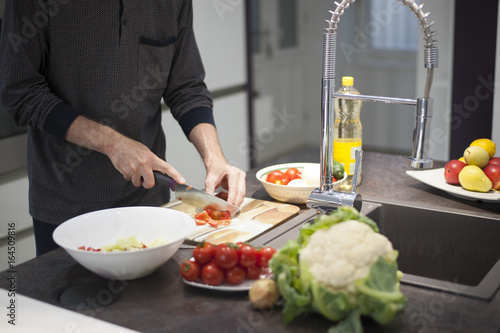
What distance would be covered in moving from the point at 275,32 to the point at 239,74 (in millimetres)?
1771

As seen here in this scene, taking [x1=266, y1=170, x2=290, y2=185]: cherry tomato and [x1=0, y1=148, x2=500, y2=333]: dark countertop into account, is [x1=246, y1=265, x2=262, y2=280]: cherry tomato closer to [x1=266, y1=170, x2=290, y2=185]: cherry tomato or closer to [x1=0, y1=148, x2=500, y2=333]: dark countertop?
[x1=0, y1=148, x2=500, y2=333]: dark countertop

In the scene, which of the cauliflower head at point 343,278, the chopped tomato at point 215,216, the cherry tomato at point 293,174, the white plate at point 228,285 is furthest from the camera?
the cherry tomato at point 293,174

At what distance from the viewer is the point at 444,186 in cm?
169

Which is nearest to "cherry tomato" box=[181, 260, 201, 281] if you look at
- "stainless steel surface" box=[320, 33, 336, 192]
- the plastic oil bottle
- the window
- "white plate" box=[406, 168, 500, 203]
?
"stainless steel surface" box=[320, 33, 336, 192]

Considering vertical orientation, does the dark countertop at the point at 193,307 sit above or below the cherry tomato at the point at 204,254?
below

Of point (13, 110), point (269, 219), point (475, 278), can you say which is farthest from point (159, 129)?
point (475, 278)

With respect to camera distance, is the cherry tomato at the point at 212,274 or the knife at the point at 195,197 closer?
the cherry tomato at the point at 212,274

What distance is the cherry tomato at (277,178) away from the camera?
5.52 feet

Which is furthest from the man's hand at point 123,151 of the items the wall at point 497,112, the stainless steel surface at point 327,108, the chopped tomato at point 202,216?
the wall at point 497,112

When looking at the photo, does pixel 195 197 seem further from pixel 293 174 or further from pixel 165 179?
pixel 293 174

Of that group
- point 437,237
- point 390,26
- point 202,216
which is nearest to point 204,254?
point 202,216

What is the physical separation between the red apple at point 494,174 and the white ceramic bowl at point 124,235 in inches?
33.5

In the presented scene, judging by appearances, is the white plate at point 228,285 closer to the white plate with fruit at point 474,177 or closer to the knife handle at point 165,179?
the knife handle at point 165,179

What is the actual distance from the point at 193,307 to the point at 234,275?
0.09 meters
